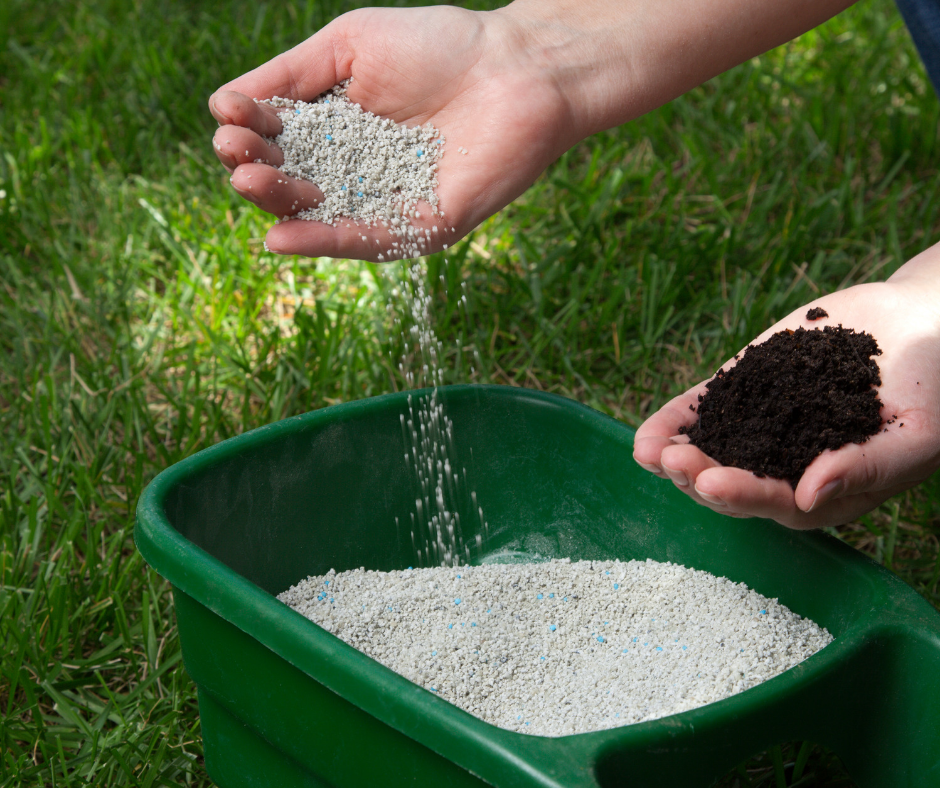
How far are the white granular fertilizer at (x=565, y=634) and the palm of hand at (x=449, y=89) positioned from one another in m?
0.49

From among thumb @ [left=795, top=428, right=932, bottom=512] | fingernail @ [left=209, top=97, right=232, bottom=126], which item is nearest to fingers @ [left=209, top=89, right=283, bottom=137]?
fingernail @ [left=209, top=97, right=232, bottom=126]

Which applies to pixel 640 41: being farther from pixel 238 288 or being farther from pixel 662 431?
pixel 238 288

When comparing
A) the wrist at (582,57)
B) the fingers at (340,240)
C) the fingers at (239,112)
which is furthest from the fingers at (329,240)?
the wrist at (582,57)

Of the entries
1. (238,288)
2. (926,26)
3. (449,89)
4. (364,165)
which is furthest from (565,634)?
(238,288)

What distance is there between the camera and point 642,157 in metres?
2.58

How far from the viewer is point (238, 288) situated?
2133 millimetres

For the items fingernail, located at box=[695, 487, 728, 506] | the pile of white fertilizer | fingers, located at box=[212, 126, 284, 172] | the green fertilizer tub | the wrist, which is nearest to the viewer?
the green fertilizer tub

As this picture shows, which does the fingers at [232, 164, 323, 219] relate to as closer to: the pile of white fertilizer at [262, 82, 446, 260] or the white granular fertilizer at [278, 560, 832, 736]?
the pile of white fertilizer at [262, 82, 446, 260]

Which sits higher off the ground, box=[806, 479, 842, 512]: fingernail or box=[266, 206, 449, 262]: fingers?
box=[266, 206, 449, 262]: fingers

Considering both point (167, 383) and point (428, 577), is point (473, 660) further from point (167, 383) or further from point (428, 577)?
point (167, 383)

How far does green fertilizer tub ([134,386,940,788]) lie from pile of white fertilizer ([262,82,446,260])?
26 centimetres

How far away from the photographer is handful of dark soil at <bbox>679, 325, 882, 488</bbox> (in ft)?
3.57

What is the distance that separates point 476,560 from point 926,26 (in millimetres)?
1055

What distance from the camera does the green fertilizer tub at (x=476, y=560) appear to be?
86 cm
